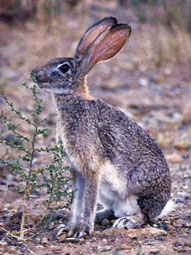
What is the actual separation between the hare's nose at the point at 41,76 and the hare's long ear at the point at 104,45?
16.9 inches

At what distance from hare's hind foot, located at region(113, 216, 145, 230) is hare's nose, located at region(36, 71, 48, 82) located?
157 cm

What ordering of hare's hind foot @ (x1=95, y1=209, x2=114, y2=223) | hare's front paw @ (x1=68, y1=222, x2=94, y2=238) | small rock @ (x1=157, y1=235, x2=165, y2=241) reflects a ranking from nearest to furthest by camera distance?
small rock @ (x1=157, y1=235, x2=165, y2=241)
hare's front paw @ (x1=68, y1=222, x2=94, y2=238)
hare's hind foot @ (x1=95, y1=209, x2=114, y2=223)

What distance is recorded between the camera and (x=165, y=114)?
10.2m

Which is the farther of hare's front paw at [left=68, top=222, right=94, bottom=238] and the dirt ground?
hare's front paw at [left=68, top=222, right=94, bottom=238]

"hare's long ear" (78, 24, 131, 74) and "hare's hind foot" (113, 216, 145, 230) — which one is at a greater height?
"hare's long ear" (78, 24, 131, 74)

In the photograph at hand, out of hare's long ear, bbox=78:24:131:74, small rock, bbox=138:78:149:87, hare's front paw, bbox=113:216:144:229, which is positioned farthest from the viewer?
small rock, bbox=138:78:149:87

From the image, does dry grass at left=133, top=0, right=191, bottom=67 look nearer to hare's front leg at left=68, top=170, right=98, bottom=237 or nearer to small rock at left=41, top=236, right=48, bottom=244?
hare's front leg at left=68, top=170, right=98, bottom=237

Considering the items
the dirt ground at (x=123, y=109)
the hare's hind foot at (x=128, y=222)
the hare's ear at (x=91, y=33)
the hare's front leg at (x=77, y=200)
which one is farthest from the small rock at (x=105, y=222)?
the hare's ear at (x=91, y=33)

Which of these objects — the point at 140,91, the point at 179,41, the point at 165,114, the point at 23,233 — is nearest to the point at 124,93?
the point at 140,91

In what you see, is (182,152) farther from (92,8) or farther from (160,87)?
(92,8)

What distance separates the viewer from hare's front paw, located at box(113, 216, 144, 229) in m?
5.28

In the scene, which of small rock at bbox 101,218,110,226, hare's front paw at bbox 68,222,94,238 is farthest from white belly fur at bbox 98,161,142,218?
hare's front paw at bbox 68,222,94,238

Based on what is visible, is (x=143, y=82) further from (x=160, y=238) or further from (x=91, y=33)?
(x=160, y=238)

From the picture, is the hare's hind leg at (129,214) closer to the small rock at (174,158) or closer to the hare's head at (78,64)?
the hare's head at (78,64)
